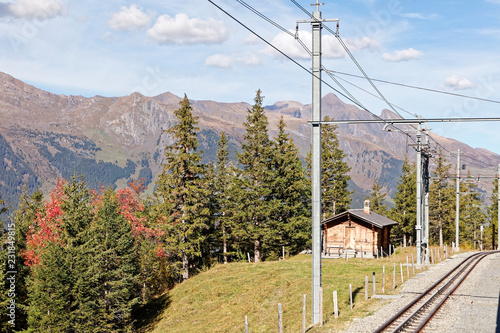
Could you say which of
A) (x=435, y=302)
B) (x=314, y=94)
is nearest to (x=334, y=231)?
(x=435, y=302)

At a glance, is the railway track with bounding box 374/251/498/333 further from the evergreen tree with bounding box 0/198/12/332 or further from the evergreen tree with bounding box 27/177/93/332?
the evergreen tree with bounding box 0/198/12/332

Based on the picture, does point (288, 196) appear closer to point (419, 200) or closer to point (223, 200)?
point (223, 200)

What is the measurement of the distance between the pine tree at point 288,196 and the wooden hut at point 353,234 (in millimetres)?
4190

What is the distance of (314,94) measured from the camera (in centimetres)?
1948

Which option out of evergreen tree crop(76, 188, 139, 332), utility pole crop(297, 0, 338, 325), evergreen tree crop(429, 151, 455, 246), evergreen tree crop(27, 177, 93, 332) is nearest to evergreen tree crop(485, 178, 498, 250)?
evergreen tree crop(429, 151, 455, 246)

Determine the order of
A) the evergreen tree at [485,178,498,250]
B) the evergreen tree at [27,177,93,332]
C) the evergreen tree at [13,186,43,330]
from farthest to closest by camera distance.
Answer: the evergreen tree at [485,178,498,250] → the evergreen tree at [13,186,43,330] → the evergreen tree at [27,177,93,332]

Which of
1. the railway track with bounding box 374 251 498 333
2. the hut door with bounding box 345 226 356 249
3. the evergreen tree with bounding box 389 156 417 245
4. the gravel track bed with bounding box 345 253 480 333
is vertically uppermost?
the evergreen tree with bounding box 389 156 417 245

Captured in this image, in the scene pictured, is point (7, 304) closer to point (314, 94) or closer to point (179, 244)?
point (179, 244)

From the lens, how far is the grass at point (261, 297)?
24002mm

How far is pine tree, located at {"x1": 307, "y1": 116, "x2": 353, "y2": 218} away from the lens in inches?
2650

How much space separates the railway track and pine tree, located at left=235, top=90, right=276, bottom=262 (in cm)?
2704

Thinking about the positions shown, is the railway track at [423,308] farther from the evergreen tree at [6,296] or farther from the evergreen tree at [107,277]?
the evergreen tree at [6,296]

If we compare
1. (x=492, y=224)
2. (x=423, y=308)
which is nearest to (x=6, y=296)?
(x=423, y=308)

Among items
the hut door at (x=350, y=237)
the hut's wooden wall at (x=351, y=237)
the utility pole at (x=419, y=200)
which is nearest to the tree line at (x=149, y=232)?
the hut's wooden wall at (x=351, y=237)
